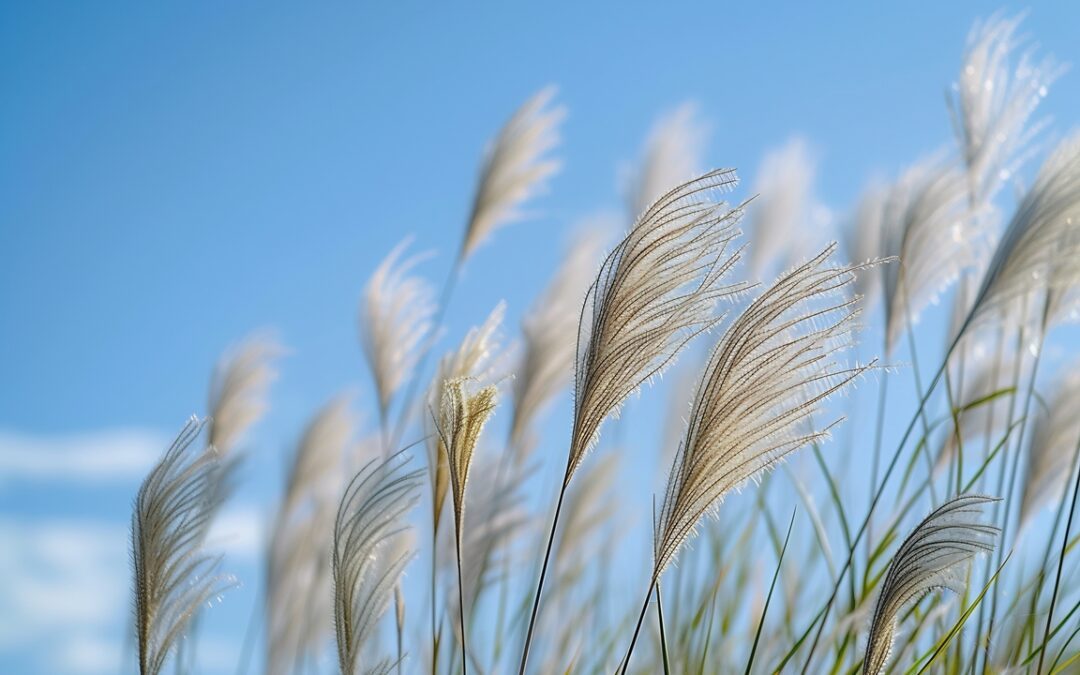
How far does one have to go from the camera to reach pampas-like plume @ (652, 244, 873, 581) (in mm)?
1482

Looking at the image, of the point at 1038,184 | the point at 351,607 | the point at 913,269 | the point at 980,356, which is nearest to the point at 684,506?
the point at 351,607

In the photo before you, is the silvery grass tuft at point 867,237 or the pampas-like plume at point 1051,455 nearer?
the pampas-like plume at point 1051,455

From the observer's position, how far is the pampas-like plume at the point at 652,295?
1525 millimetres

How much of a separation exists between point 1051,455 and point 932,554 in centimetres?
124

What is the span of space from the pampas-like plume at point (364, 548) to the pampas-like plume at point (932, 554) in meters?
0.74

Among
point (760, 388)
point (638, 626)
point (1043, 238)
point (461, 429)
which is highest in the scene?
point (1043, 238)

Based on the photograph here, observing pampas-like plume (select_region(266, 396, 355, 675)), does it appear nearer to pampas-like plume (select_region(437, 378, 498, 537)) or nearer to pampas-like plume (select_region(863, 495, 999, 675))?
pampas-like plume (select_region(437, 378, 498, 537))

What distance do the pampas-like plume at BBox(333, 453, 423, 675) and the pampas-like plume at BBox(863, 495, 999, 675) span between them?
740 mm

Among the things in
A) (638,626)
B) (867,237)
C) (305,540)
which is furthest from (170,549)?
(867,237)

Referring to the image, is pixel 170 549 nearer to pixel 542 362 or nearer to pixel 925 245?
pixel 542 362

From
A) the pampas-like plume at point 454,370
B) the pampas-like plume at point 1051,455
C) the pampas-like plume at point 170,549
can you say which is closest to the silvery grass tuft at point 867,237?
the pampas-like plume at point 1051,455

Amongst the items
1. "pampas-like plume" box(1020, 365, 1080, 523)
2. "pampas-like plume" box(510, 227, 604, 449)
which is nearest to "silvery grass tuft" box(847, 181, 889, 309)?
"pampas-like plume" box(1020, 365, 1080, 523)

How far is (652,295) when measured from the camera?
1533 mm

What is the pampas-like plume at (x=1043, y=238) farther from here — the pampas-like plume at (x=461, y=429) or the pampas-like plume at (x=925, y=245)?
the pampas-like plume at (x=461, y=429)
